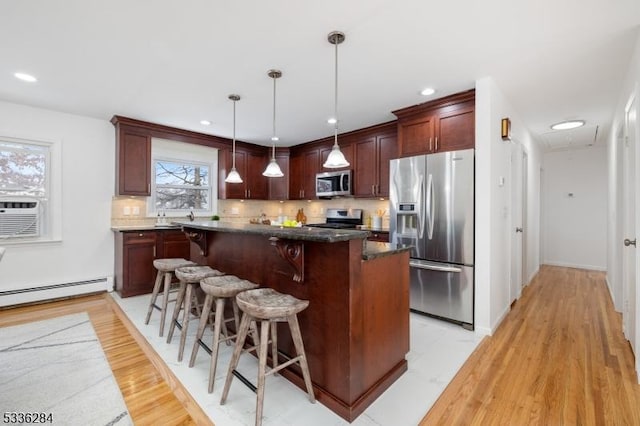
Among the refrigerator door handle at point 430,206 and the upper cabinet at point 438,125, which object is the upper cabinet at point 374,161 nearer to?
the upper cabinet at point 438,125

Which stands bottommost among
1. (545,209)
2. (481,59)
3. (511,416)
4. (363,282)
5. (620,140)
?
(511,416)

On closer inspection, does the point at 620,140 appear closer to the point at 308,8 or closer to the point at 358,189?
the point at 358,189

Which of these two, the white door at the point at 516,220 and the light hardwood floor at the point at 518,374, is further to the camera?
the white door at the point at 516,220

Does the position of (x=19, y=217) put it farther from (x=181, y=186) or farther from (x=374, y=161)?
(x=374, y=161)

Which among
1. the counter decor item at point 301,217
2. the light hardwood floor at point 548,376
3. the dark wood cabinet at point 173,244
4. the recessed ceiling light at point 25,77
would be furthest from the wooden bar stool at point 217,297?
the counter decor item at point 301,217

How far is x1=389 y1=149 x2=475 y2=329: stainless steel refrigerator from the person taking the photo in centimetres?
300

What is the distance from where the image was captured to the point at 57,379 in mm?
2090

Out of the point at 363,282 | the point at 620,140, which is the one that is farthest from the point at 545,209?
the point at 363,282

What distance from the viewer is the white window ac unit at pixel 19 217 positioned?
3.56 m

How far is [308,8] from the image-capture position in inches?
73.9

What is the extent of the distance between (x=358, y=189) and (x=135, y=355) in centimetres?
348

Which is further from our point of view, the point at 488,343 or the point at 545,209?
the point at 545,209

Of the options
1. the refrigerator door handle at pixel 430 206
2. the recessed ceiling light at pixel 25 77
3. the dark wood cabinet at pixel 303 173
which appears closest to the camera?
the recessed ceiling light at pixel 25 77

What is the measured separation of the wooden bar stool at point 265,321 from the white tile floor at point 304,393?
0.35ft
